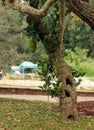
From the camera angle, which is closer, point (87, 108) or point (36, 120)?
point (36, 120)

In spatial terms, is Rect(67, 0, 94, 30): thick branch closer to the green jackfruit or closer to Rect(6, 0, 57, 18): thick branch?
Rect(6, 0, 57, 18): thick branch

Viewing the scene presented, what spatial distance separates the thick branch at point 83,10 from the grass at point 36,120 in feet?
7.02

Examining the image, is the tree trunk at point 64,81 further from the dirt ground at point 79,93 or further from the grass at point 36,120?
the dirt ground at point 79,93

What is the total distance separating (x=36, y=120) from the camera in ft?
29.5

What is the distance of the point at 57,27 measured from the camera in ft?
30.0

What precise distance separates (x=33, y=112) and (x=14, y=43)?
3705cm

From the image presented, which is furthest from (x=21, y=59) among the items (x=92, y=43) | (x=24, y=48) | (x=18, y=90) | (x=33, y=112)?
(x=33, y=112)

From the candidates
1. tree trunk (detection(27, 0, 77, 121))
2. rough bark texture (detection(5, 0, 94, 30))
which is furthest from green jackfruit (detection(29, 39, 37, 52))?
rough bark texture (detection(5, 0, 94, 30))

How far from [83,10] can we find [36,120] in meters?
2.67

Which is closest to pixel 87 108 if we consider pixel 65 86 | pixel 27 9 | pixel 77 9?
pixel 65 86

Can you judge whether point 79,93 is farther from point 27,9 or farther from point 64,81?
point 27,9

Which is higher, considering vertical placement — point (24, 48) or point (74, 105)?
point (24, 48)

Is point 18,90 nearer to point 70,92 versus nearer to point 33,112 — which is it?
point 33,112

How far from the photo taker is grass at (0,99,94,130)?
832 centimetres
